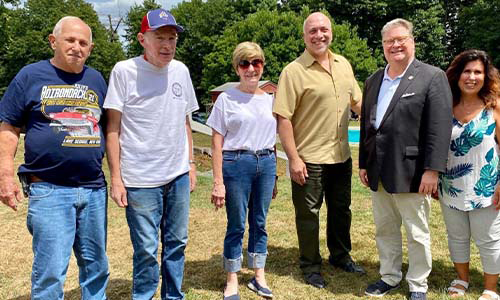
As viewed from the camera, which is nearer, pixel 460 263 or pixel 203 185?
pixel 460 263

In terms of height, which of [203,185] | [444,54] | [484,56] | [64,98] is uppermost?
[444,54]

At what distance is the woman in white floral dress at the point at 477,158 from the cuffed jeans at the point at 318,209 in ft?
3.09

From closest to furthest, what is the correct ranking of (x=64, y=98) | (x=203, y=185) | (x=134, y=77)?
(x=64, y=98) → (x=134, y=77) → (x=203, y=185)

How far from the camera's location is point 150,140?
288cm

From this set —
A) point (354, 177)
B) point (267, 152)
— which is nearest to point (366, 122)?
point (267, 152)

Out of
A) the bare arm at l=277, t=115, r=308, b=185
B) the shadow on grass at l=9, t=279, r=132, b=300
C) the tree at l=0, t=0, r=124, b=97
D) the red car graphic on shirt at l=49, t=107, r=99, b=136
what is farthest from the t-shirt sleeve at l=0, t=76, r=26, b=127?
the tree at l=0, t=0, r=124, b=97

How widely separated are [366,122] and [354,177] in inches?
222

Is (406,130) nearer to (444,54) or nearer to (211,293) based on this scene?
(211,293)

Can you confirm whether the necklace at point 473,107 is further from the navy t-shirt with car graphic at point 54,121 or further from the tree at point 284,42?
the tree at point 284,42

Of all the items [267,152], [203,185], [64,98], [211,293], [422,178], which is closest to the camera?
[64,98]

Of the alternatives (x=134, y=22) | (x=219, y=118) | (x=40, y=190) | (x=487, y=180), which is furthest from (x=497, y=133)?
(x=134, y=22)

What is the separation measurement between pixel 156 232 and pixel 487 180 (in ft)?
8.47

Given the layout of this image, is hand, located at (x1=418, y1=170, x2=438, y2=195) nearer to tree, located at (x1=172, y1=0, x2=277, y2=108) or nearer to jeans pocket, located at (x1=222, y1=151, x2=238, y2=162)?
jeans pocket, located at (x1=222, y1=151, x2=238, y2=162)

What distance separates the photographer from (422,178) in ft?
10.6
